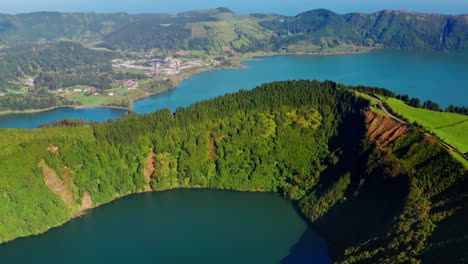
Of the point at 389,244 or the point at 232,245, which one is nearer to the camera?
the point at 389,244

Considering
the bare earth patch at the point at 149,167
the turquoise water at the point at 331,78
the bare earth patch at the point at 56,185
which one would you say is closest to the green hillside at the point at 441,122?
the bare earth patch at the point at 149,167

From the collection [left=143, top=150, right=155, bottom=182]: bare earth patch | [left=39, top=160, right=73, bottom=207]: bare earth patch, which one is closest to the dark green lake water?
[left=39, top=160, right=73, bottom=207]: bare earth patch

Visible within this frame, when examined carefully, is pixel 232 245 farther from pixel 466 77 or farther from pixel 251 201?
pixel 466 77

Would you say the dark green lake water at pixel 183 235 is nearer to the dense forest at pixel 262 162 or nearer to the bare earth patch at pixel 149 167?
the dense forest at pixel 262 162

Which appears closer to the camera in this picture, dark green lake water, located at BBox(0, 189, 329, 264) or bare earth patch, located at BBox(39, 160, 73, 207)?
dark green lake water, located at BBox(0, 189, 329, 264)

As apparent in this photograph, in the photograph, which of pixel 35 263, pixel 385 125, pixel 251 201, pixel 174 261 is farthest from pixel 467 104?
pixel 35 263

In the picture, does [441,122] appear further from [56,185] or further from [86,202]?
[56,185]

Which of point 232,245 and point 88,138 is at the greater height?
point 88,138

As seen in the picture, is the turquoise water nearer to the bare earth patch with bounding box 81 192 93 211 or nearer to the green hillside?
the green hillside
